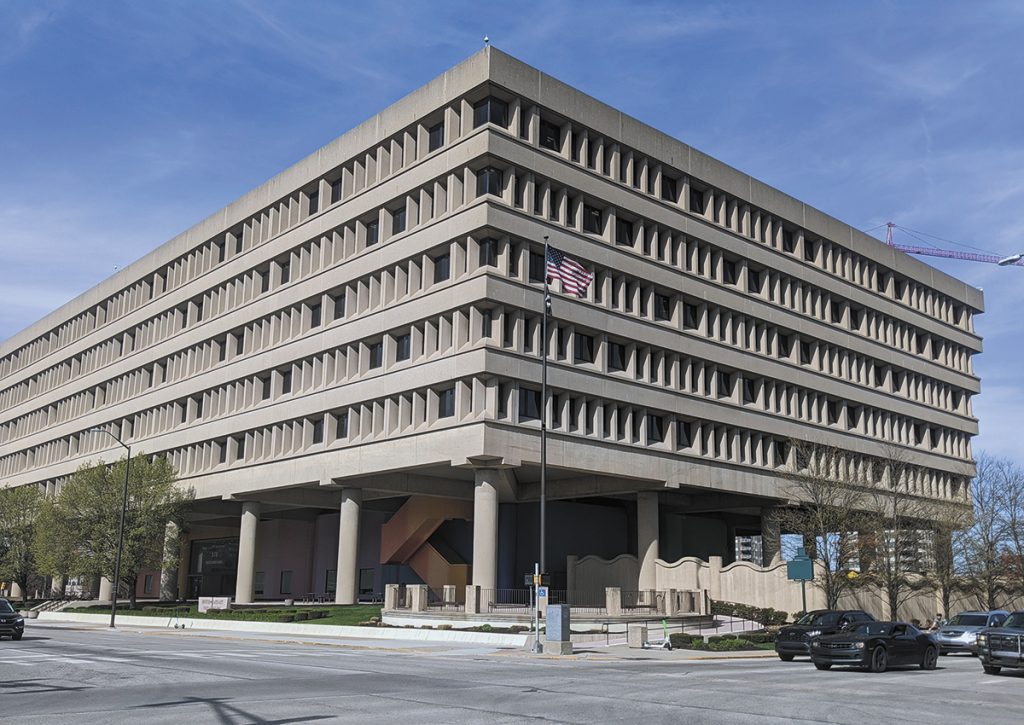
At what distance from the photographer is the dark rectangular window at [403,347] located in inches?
2048

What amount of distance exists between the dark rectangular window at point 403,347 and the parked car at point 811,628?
27.0m

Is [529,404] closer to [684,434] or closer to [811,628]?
[684,434]

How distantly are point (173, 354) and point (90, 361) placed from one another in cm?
1844

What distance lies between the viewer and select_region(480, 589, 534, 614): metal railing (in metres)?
43.0

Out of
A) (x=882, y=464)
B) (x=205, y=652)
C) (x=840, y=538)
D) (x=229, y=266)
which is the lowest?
(x=205, y=652)

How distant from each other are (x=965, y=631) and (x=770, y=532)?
28669 millimetres

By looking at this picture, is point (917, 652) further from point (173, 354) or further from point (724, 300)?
point (173, 354)

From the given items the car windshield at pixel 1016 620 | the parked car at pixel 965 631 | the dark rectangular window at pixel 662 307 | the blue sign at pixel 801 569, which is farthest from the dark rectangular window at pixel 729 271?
the car windshield at pixel 1016 620

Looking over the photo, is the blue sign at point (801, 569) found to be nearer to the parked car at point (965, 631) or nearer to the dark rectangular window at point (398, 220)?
the parked car at point (965, 631)

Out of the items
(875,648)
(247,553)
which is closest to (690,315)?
(247,553)

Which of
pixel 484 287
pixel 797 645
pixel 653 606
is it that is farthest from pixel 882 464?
pixel 797 645

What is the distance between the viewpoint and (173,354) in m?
73.8

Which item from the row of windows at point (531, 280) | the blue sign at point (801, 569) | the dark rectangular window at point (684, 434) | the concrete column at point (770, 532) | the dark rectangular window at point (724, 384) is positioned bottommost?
the blue sign at point (801, 569)

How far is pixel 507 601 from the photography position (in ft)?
156
